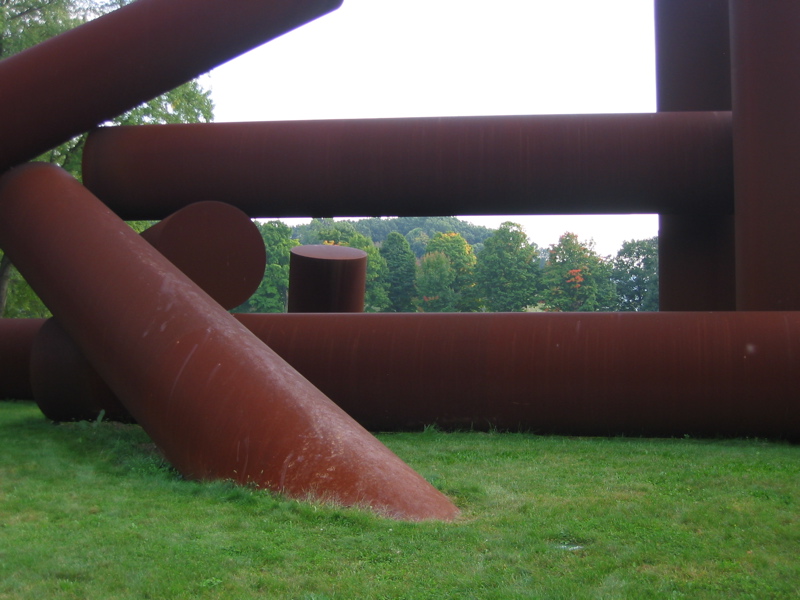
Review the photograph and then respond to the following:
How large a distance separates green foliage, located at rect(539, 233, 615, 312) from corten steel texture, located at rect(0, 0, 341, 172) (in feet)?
151

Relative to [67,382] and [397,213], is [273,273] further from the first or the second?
[67,382]

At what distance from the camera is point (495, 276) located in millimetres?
53562

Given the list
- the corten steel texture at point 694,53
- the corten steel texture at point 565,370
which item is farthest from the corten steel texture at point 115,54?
the corten steel texture at point 694,53

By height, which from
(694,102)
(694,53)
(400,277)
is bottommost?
(400,277)

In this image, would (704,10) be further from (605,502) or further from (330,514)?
(330,514)

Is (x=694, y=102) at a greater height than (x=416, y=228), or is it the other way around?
(x=416, y=228)

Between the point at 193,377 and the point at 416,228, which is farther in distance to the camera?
the point at 416,228

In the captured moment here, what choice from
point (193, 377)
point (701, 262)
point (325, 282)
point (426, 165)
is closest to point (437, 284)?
point (325, 282)

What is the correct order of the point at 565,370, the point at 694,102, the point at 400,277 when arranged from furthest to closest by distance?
1. the point at 400,277
2. the point at 694,102
3. the point at 565,370

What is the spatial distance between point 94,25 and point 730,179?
281 inches

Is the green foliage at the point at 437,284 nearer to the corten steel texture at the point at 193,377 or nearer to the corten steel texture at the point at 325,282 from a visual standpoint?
the corten steel texture at the point at 325,282

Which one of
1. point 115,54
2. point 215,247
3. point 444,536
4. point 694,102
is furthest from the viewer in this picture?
point 694,102

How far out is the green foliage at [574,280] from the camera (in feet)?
177

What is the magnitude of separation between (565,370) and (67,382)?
17.5 ft
